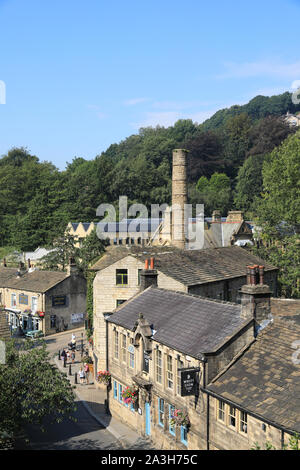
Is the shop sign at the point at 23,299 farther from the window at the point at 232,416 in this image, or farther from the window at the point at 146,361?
the window at the point at 232,416

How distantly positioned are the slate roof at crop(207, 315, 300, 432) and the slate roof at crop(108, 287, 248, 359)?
1028 millimetres

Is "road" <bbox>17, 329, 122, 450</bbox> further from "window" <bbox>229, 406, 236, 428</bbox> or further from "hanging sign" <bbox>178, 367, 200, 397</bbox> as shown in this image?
"window" <bbox>229, 406, 236, 428</bbox>

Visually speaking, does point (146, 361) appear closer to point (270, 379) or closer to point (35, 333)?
point (270, 379)

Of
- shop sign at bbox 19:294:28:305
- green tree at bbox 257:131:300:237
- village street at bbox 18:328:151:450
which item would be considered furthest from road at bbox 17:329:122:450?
green tree at bbox 257:131:300:237

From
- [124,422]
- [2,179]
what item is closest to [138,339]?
[124,422]

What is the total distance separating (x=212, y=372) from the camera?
1639cm

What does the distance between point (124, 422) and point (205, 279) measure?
9965 mm

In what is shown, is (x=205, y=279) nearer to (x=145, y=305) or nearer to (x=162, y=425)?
(x=145, y=305)

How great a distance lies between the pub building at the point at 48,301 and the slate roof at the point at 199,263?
9.73 m

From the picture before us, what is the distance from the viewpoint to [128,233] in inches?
2972

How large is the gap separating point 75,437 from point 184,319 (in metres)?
7.56

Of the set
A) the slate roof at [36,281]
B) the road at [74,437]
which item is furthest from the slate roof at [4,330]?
the slate roof at [36,281]

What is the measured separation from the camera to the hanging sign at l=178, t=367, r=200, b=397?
16.1 meters

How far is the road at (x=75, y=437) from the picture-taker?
66.5 ft
